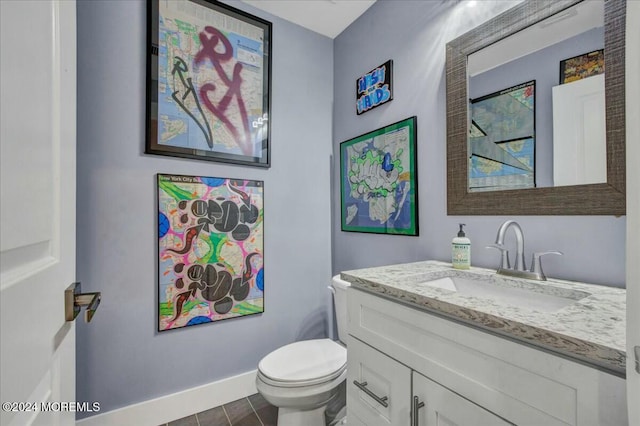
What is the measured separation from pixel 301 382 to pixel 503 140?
54.0 inches

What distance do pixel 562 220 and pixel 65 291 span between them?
58.3 inches

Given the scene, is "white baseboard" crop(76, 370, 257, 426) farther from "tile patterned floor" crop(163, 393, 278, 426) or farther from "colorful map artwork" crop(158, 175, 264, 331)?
"colorful map artwork" crop(158, 175, 264, 331)

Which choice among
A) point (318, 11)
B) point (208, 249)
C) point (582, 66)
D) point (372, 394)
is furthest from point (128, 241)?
point (582, 66)

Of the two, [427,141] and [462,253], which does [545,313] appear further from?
[427,141]

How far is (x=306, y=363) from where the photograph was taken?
56.3 inches

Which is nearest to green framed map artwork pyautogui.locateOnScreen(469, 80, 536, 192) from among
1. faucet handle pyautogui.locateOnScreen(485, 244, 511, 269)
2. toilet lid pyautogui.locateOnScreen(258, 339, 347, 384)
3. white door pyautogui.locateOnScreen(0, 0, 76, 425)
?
faucet handle pyautogui.locateOnScreen(485, 244, 511, 269)

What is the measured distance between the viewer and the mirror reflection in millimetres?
965

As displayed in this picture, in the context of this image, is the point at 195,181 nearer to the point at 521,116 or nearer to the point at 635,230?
the point at 521,116

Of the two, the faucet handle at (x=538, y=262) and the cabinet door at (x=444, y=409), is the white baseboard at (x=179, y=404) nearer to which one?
the cabinet door at (x=444, y=409)

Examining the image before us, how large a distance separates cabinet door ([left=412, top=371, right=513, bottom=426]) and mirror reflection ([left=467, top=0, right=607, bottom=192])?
83 cm

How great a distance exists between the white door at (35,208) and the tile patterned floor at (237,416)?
3.91ft

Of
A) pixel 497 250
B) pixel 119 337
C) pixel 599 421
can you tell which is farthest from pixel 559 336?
pixel 119 337

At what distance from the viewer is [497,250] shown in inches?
48.2

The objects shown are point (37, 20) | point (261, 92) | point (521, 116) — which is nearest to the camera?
point (37, 20)
